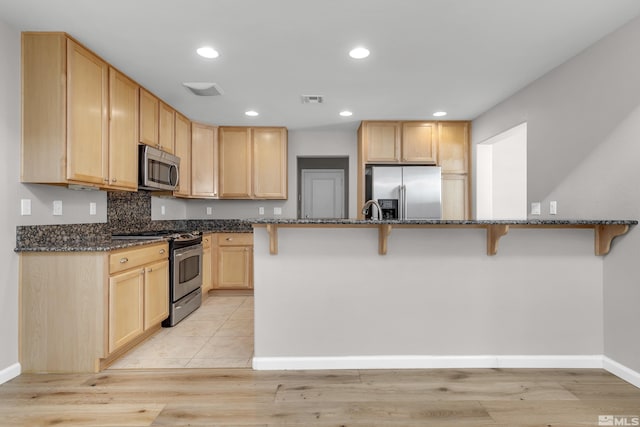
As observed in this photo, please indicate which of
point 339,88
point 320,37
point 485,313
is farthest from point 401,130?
point 485,313

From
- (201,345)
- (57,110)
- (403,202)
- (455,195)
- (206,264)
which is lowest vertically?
(201,345)

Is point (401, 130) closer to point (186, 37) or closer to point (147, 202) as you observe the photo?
point (186, 37)

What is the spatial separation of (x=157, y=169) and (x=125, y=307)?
5.01 ft

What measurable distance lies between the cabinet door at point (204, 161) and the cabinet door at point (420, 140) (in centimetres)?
267

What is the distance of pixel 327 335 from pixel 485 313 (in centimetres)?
114

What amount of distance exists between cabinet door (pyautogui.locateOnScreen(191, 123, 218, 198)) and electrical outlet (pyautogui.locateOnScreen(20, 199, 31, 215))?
7.64ft

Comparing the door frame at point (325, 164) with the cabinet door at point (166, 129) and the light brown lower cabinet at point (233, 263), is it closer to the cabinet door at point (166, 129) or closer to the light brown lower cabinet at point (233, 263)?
the light brown lower cabinet at point (233, 263)

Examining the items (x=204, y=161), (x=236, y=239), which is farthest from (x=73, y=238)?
(x=204, y=161)

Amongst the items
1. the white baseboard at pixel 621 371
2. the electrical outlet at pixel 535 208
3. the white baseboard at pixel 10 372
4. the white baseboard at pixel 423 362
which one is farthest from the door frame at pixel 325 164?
the white baseboard at pixel 10 372

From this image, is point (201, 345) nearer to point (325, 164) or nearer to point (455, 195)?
point (455, 195)

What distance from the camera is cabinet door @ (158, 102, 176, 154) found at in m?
3.91

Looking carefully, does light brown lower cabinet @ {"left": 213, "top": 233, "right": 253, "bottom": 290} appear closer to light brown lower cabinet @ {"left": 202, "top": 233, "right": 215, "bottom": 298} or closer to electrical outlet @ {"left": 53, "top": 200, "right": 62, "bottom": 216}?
light brown lower cabinet @ {"left": 202, "top": 233, "right": 215, "bottom": 298}

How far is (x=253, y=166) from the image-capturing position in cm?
512

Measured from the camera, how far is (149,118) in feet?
11.9
